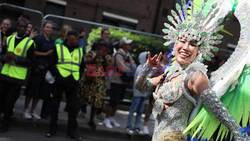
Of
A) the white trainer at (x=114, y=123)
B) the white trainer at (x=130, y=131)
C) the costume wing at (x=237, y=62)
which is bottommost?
the white trainer at (x=130, y=131)

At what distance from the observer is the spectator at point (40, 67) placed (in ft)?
25.5

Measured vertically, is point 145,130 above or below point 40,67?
below

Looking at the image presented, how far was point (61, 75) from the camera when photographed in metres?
7.44

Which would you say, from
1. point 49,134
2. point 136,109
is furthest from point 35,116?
point 136,109

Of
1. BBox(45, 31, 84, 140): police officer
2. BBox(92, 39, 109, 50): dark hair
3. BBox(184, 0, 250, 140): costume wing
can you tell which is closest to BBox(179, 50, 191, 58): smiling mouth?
BBox(184, 0, 250, 140): costume wing

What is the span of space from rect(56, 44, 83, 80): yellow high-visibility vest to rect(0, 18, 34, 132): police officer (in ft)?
1.47

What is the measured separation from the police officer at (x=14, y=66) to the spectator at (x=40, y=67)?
1.16 feet

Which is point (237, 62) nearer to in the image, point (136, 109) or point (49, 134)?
point (49, 134)

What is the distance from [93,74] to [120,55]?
749 mm

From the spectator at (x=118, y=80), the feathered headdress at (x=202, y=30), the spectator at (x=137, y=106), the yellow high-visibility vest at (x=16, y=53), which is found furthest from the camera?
the spectator at (x=118, y=80)

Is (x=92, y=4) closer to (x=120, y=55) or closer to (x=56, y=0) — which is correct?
(x=56, y=0)

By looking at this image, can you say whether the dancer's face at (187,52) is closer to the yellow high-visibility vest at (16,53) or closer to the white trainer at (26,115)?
the yellow high-visibility vest at (16,53)

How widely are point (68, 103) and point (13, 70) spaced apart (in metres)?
1.04

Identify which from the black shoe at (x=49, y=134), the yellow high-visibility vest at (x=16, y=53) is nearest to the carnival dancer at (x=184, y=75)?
the yellow high-visibility vest at (x=16, y=53)
